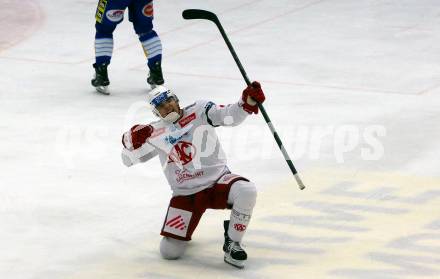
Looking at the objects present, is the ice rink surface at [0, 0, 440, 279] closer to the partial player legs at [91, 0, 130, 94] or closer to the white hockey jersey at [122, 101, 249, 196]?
the partial player legs at [91, 0, 130, 94]

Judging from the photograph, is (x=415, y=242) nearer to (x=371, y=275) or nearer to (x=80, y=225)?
(x=371, y=275)

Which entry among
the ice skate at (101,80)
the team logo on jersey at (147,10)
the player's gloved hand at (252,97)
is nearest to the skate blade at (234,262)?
the player's gloved hand at (252,97)

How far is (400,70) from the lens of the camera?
13641mm

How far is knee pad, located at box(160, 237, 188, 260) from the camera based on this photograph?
8.17m

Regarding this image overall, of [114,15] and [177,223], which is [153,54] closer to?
[114,15]

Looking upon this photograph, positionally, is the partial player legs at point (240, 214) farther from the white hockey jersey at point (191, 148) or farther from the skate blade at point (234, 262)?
the white hockey jersey at point (191, 148)

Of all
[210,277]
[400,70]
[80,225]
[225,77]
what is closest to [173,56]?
[225,77]

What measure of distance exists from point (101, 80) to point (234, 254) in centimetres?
532

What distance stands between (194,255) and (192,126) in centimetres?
87

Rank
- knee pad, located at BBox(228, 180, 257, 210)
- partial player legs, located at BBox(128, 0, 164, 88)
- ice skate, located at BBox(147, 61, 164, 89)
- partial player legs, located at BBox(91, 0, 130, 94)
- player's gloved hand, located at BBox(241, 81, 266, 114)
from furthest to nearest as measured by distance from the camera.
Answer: ice skate, located at BBox(147, 61, 164, 89), partial player legs, located at BBox(128, 0, 164, 88), partial player legs, located at BBox(91, 0, 130, 94), knee pad, located at BBox(228, 180, 257, 210), player's gloved hand, located at BBox(241, 81, 266, 114)

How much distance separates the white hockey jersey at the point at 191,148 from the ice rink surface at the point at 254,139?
1.67 feet

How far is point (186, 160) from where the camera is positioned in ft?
27.0

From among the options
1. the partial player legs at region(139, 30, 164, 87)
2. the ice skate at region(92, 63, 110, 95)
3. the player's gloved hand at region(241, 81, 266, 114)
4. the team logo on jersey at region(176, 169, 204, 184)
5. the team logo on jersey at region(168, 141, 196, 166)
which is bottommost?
the ice skate at region(92, 63, 110, 95)

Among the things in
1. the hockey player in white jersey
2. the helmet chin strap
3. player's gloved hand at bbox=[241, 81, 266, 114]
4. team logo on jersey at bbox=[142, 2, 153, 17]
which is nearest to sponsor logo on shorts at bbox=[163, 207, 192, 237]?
the hockey player in white jersey
